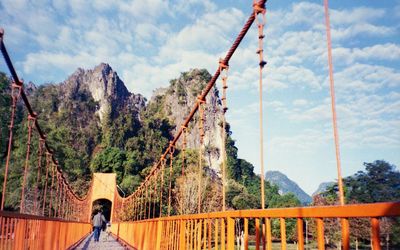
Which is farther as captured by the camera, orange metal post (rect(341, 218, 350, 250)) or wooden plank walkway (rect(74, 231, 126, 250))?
wooden plank walkway (rect(74, 231, 126, 250))

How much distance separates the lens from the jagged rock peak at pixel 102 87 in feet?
229

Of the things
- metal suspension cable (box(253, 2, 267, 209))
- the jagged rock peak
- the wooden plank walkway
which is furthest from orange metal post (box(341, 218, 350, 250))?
the jagged rock peak

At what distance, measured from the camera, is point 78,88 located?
7131cm

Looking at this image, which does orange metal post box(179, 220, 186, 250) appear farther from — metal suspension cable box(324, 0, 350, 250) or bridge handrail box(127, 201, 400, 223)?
metal suspension cable box(324, 0, 350, 250)

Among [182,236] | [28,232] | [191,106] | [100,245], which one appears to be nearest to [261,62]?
[182,236]

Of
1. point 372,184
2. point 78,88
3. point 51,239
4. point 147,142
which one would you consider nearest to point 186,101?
point 147,142

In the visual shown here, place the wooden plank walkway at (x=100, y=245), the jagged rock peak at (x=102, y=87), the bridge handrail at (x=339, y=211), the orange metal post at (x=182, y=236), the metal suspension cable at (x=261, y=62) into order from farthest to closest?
the jagged rock peak at (x=102, y=87), the wooden plank walkway at (x=100, y=245), the orange metal post at (x=182, y=236), the metal suspension cable at (x=261, y=62), the bridge handrail at (x=339, y=211)

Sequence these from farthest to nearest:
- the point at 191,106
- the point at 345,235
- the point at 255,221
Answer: the point at 191,106 → the point at 255,221 → the point at 345,235

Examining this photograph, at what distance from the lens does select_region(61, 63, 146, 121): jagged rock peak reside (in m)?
69.9

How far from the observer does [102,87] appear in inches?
2899

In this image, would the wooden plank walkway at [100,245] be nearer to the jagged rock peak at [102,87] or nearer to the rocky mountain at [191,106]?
the jagged rock peak at [102,87]

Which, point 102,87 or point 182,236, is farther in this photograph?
point 102,87

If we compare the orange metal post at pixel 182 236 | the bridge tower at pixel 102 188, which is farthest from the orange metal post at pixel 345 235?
the bridge tower at pixel 102 188

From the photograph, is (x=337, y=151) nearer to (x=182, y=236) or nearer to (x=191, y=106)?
(x=182, y=236)
